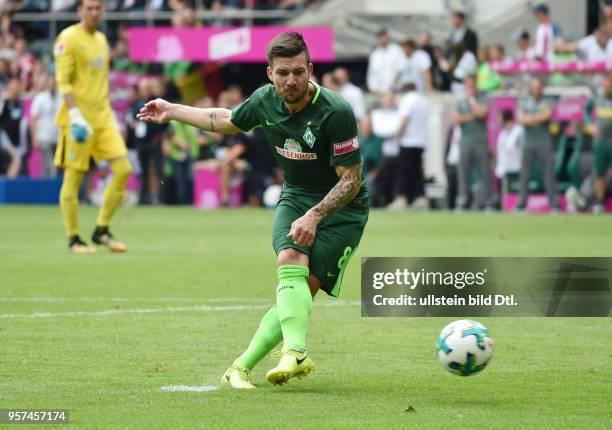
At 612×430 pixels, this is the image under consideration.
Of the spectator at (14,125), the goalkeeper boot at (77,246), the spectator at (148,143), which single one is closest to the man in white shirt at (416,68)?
the spectator at (148,143)

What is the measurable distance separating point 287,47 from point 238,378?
1749 millimetres

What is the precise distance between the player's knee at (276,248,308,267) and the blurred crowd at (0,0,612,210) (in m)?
16.2

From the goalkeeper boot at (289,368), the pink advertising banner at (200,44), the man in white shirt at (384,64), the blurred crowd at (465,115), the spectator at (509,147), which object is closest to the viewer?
the goalkeeper boot at (289,368)

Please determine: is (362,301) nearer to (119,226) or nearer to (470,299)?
(470,299)

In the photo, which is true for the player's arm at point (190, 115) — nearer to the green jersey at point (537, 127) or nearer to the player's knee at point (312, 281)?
the player's knee at point (312, 281)

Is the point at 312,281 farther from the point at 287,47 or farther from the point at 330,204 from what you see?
the point at 287,47

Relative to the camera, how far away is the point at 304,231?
7.13 metres

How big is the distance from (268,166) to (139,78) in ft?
12.5

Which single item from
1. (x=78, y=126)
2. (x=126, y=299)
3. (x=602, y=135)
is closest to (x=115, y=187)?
(x=78, y=126)

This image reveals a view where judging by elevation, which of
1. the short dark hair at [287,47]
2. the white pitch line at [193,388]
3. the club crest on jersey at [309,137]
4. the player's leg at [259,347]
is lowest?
the white pitch line at [193,388]

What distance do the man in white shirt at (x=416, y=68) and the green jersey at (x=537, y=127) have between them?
8.39 ft

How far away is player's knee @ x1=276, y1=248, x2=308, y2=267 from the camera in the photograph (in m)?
7.25

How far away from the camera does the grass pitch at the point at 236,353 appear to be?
6.51 m

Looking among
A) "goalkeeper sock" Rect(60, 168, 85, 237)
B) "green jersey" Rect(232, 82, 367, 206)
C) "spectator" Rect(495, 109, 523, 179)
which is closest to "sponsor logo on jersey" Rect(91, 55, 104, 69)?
"goalkeeper sock" Rect(60, 168, 85, 237)
